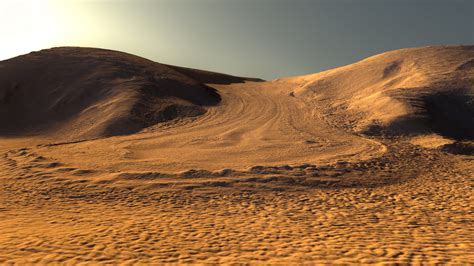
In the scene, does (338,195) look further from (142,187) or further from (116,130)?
(116,130)

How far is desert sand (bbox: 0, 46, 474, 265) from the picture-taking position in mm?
7945

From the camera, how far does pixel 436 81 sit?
92.8 ft

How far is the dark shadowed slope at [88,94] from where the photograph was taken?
23.1 meters

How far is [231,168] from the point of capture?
A: 14.2 metres

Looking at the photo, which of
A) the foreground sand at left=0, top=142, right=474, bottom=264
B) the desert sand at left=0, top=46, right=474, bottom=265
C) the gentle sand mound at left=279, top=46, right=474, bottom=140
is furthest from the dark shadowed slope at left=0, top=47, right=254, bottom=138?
the gentle sand mound at left=279, top=46, right=474, bottom=140

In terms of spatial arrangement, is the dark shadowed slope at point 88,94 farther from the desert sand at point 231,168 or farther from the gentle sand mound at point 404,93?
the gentle sand mound at point 404,93

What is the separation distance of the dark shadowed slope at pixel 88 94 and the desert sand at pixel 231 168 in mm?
166

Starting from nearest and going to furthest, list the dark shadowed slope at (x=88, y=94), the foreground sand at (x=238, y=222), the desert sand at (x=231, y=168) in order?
1. the foreground sand at (x=238, y=222)
2. the desert sand at (x=231, y=168)
3. the dark shadowed slope at (x=88, y=94)

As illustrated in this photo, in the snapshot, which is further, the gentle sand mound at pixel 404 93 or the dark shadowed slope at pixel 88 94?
the dark shadowed slope at pixel 88 94

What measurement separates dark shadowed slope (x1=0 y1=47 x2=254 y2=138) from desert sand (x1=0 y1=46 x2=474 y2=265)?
166 mm

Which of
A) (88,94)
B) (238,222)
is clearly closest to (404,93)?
(238,222)

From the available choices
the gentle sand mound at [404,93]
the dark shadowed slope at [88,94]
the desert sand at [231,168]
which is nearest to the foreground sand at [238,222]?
the desert sand at [231,168]

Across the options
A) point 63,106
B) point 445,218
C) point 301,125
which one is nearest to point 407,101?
point 301,125

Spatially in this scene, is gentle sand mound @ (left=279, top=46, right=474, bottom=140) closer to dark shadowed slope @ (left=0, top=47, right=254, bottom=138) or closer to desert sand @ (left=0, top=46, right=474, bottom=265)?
desert sand @ (left=0, top=46, right=474, bottom=265)
